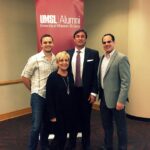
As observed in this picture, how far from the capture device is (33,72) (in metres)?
3.61

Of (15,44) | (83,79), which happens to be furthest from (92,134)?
(15,44)

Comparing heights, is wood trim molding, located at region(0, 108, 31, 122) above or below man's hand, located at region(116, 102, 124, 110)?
below

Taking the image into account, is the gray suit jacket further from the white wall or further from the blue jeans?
the white wall

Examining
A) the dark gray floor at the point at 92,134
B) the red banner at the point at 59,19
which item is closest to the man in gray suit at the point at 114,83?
the dark gray floor at the point at 92,134

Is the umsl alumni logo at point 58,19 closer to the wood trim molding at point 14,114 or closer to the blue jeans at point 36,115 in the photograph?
the blue jeans at point 36,115

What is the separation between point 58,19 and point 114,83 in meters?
1.40

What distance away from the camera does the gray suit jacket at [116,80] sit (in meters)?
3.37

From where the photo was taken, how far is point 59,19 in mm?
4207

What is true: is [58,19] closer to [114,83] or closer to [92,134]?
[114,83]

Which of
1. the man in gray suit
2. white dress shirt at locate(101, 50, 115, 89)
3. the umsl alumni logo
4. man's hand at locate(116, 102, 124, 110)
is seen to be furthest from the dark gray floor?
the umsl alumni logo

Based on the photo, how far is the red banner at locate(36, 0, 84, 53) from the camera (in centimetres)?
412

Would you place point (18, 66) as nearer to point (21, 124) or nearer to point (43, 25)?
point (21, 124)

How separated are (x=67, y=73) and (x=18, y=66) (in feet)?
8.28

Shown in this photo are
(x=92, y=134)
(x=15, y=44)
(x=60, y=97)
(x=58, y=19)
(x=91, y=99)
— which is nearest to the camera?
(x=60, y=97)
